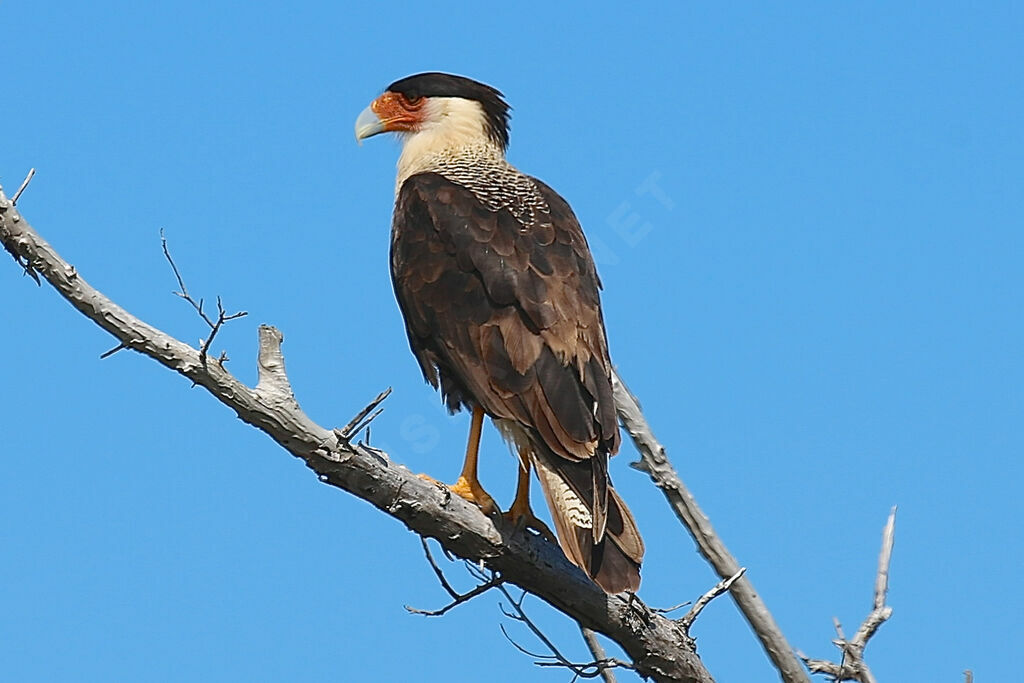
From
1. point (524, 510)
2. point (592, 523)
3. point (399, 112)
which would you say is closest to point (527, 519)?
point (524, 510)

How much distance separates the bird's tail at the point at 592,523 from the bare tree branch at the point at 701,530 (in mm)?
247

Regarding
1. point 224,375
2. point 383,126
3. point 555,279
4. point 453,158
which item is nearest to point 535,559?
point 555,279

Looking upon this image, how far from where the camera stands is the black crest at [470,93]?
5.58 metres

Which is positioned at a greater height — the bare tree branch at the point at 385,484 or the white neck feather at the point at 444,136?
the white neck feather at the point at 444,136

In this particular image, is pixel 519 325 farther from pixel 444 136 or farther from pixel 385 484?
pixel 444 136

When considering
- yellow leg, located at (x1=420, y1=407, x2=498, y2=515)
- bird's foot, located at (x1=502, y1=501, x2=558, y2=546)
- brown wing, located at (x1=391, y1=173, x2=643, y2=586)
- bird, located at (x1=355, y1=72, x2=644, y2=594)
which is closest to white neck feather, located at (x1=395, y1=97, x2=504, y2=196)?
bird, located at (x1=355, y1=72, x2=644, y2=594)

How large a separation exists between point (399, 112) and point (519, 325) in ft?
5.95

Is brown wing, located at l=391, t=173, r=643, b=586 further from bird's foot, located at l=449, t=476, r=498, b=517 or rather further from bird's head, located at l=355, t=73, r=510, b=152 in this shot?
bird's head, located at l=355, t=73, r=510, b=152

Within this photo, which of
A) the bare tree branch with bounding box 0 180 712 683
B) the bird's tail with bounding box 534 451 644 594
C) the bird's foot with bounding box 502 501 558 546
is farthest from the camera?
the bird's foot with bounding box 502 501 558 546

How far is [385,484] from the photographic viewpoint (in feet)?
11.6

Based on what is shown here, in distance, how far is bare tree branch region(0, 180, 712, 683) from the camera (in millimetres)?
3135

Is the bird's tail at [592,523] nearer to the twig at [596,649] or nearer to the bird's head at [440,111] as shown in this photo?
the twig at [596,649]

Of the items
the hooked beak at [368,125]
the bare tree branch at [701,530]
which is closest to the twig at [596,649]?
the bare tree branch at [701,530]

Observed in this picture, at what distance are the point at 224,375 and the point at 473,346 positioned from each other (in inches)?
47.7
